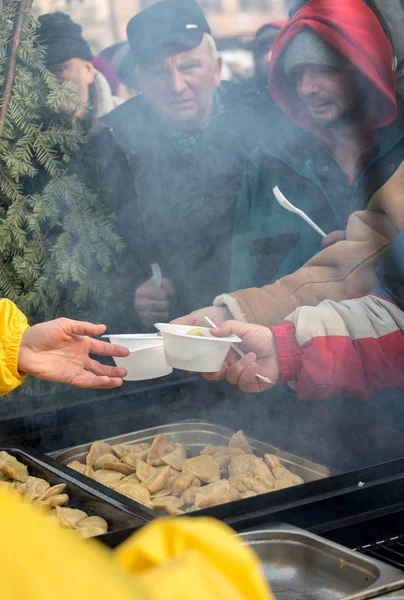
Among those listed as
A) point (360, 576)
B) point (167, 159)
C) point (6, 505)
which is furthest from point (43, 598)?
point (167, 159)

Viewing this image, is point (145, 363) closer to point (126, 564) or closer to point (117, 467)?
point (117, 467)

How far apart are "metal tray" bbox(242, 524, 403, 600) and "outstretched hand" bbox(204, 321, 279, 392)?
900mm

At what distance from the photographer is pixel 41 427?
105 inches

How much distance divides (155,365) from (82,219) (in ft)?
3.57

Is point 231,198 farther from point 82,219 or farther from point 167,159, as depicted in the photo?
point 82,219

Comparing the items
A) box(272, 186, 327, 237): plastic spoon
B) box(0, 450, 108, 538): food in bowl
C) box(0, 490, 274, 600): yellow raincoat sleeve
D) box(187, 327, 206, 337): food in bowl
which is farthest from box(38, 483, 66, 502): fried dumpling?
box(0, 490, 274, 600): yellow raincoat sleeve

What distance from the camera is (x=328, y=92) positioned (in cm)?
281

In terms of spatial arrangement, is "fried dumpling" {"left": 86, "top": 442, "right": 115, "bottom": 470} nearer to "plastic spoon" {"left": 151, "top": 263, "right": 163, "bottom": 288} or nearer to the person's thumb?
the person's thumb

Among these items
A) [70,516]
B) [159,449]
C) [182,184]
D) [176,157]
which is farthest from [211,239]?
[70,516]

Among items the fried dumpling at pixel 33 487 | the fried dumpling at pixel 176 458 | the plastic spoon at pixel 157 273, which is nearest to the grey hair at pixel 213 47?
the plastic spoon at pixel 157 273

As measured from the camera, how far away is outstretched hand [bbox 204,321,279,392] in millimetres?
2535

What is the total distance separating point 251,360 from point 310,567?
1007mm

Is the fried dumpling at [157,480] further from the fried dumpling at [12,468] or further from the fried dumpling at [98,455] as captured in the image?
the fried dumpling at [12,468]

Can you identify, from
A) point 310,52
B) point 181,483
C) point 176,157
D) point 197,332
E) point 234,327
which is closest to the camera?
point 197,332
